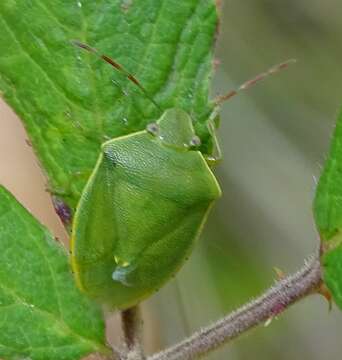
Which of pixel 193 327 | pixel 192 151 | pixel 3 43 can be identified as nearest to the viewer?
pixel 3 43

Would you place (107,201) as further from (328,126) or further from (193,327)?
(328,126)

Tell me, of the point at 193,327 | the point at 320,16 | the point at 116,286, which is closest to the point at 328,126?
the point at 320,16

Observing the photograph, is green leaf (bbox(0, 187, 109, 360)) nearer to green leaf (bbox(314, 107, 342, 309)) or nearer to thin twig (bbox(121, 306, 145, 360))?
thin twig (bbox(121, 306, 145, 360))

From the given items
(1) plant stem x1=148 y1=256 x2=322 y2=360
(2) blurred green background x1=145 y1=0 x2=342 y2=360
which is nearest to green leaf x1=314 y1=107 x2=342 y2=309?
(1) plant stem x1=148 y1=256 x2=322 y2=360

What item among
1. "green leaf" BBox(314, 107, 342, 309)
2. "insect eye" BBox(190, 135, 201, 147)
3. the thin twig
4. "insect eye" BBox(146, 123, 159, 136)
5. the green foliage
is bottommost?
the thin twig

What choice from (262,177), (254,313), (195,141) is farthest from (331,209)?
(262,177)

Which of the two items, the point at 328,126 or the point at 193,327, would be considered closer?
Answer: the point at 193,327

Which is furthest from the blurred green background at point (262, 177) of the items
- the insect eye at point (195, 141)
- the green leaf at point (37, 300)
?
the green leaf at point (37, 300)
